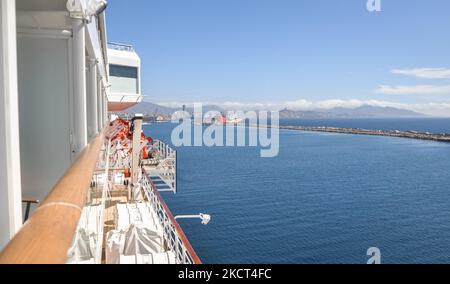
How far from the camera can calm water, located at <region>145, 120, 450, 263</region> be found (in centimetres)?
1376

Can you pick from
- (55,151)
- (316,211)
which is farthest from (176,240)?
(316,211)

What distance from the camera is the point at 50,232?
27.5 inches

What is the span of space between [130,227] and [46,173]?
1.29 m

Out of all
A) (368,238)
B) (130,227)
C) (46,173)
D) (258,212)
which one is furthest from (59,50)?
(258,212)

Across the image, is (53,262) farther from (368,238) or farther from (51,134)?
(368,238)

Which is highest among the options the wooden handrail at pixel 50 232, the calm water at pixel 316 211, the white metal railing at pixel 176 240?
the wooden handrail at pixel 50 232

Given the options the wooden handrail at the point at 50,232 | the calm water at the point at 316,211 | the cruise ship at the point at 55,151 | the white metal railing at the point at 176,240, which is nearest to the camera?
the wooden handrail at the point at 50,232

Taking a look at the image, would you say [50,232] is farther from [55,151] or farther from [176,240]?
[176,240]

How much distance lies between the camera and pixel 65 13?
99.9 inches

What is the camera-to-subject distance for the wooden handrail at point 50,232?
607 mm

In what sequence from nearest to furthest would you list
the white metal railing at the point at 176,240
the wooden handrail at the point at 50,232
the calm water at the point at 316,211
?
1. the wooden handrail at the point at 50,232
2. the white metal railing at the point at 176,240
3. the calm water at the point at 316,211

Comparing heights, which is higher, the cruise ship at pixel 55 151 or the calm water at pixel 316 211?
the cruise ship at pixel 55 151

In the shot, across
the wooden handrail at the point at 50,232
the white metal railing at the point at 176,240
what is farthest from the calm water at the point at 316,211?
the wooden handrail at the point at 50,232

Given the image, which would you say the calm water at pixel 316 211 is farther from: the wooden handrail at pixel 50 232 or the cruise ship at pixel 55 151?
the wooden handrail at pixel 50 232
